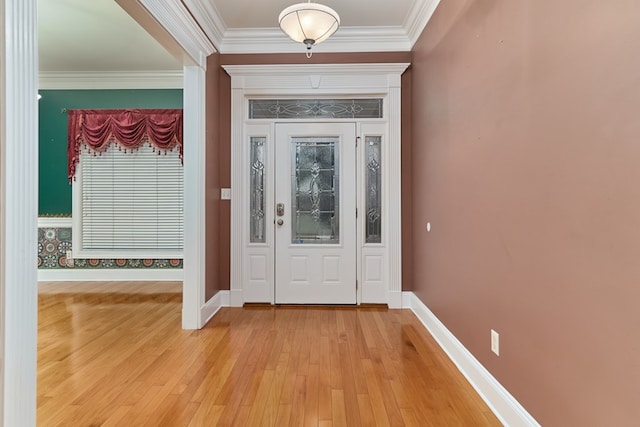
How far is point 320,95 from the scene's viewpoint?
3.76 meters

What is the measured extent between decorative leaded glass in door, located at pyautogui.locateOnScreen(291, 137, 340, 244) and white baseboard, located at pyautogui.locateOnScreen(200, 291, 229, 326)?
0.98 metres

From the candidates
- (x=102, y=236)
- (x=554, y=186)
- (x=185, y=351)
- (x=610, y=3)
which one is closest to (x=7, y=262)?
(x=185, y=351)

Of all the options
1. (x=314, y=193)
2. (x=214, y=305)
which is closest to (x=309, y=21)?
(x=314, y=193)

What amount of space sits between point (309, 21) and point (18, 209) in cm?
207

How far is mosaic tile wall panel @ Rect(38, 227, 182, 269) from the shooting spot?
15.9 feet

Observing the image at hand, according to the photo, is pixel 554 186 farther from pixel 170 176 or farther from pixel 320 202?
pixel 170 176

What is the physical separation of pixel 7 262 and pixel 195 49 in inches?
96.6

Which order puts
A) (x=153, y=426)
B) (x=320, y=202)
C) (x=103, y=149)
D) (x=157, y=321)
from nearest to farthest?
(x=153, y=426) → (x=157, y=321) → (x=320, y=202) → (x=103, y=149)

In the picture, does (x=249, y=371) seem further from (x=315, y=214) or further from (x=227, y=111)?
(x=227, y=111)

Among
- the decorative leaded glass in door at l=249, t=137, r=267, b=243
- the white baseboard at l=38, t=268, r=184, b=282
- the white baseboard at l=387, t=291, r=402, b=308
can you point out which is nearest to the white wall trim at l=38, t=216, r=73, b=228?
the white baseboard at l=38, t=268, r=184, b=282

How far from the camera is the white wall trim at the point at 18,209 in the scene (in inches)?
48.1

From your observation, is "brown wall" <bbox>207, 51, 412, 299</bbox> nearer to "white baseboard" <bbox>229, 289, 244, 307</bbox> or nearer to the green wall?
"white baseboard" <bbox>229, 289, 244, 307</bbox>

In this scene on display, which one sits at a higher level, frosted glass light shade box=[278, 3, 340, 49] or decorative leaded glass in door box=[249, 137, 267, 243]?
frosted glass light shade box=[278, 3, 340, 49]

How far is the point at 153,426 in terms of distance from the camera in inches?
67.7
